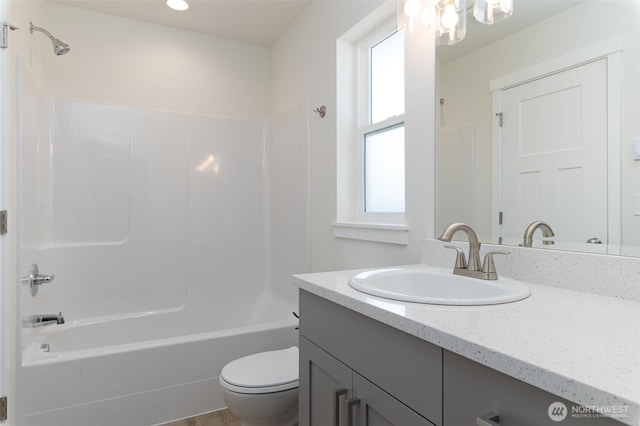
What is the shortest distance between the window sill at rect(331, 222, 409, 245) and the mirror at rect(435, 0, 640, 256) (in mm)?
192

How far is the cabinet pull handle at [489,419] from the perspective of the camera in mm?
576

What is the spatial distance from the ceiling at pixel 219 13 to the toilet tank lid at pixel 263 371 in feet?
7.16

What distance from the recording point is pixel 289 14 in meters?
2.55

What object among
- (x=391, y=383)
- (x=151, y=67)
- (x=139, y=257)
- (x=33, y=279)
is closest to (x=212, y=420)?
(x=33, y=279)

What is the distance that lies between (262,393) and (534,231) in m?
1.19

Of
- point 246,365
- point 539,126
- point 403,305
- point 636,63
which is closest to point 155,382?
point 246,365

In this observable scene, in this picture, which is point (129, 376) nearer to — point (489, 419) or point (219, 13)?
point (489, 419)

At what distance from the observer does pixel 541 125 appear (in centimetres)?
111

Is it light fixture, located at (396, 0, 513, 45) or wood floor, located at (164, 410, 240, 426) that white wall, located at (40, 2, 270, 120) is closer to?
light fixture, located at (396, 0, 513, 45)

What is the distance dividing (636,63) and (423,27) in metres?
0.79

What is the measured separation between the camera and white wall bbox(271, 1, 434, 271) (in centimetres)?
153

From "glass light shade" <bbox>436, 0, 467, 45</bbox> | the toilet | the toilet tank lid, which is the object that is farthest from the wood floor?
"glass light shade" <bbox>436, 0, 467, 45</bbox>

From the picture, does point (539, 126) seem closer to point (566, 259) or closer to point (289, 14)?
point (566, 259)

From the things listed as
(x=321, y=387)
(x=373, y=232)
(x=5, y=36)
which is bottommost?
(x=321, y=387)
